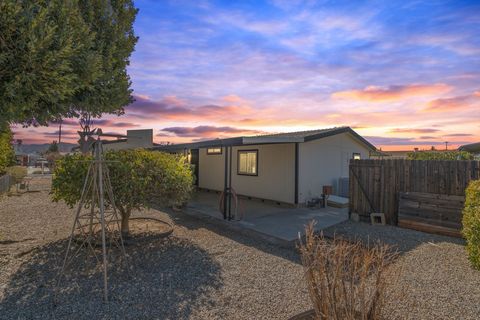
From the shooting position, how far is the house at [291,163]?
11367 mm

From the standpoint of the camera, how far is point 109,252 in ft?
19.2

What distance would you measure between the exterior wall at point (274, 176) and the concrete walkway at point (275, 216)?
43 cm

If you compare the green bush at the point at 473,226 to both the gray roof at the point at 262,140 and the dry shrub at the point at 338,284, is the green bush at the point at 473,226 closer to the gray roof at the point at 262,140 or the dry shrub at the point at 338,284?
the dry shrub at the point at 338,284

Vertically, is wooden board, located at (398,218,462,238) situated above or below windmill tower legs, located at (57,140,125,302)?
below

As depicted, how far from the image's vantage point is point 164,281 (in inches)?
179

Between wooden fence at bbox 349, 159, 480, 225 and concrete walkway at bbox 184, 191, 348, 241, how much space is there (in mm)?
1103

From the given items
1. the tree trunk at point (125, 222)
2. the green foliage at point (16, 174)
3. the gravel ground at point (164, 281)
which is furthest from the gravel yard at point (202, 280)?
the green foliage at point (16, 174)

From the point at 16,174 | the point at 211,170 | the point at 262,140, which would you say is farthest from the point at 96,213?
the point at 16,174

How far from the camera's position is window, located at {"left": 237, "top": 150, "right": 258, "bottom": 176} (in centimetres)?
1297

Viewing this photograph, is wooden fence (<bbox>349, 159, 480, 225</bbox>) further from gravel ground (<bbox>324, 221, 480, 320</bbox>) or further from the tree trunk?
the tree trunk

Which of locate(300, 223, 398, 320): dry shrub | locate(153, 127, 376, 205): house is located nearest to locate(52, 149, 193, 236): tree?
locate(153, 127, 376, 205): house

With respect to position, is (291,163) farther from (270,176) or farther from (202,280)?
(202,280)

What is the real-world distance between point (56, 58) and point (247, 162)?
9924 mm

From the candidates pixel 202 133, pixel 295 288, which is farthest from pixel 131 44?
pixel 202 133
